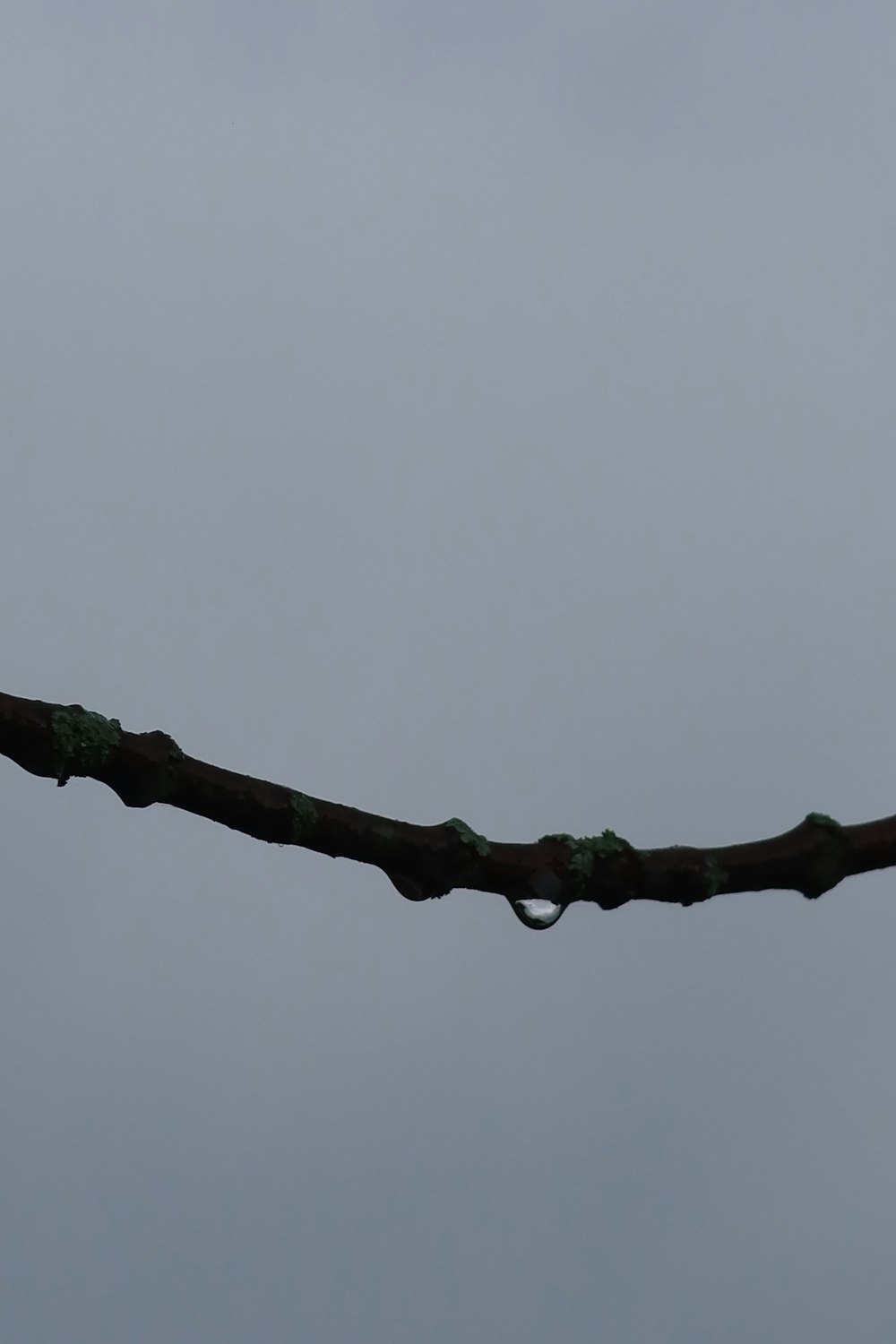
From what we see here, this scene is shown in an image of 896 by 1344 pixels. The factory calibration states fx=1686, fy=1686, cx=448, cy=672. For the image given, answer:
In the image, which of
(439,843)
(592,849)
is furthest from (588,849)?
(439,843)

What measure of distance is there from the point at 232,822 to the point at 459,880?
518mm

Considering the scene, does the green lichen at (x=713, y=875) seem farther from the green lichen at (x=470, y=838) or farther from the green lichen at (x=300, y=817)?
the green lichen at (x=300, y=817)

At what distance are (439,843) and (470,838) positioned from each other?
0.24 ft

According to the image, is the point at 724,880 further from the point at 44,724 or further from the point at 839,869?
the point at 44,724

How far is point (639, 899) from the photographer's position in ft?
12.6

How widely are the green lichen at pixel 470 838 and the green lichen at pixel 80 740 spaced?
75cm

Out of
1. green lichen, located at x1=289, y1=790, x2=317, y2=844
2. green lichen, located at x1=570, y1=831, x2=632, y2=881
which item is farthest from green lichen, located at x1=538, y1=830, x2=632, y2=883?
green lichen, located at x1=289, y1=790, x2=317, y2=844

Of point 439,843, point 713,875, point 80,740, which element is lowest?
point 80,740

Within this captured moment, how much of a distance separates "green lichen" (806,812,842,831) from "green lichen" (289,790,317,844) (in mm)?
1200

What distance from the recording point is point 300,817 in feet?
11.5

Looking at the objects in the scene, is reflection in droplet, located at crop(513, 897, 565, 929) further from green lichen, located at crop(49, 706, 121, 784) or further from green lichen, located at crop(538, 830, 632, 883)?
green lichen, located at crop(49, 706, 121, 784)

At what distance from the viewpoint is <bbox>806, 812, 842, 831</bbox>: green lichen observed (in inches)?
154

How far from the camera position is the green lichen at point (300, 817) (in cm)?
351

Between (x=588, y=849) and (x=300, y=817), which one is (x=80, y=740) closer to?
(x=300, y=817)
